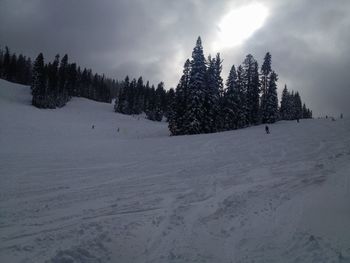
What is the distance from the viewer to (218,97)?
173 feet

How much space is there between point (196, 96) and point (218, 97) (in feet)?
38.8

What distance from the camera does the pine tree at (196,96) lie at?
136 feet

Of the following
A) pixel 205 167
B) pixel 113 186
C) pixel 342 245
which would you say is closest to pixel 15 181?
pixel 113 186

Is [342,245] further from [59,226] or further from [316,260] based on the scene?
[59,226]

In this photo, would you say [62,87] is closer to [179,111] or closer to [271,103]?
[179,111]

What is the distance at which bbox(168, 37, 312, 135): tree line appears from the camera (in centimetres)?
4252

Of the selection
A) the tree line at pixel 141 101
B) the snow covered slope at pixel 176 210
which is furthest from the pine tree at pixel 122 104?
the snow covered slope at pixel 176 210

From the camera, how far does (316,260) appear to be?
6.39m

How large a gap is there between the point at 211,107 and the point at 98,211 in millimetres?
36669

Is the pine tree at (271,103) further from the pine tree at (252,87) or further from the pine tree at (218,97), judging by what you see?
the pine tree at (218,97)

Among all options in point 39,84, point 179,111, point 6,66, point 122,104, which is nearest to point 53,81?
point 39,84

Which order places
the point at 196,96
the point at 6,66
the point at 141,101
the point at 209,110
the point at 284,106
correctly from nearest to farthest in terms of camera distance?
the point at 196,96 → the point at 209,110 → the point at 284,106 → the point at 6,66 → the point at 141,101

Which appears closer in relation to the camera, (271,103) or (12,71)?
(271,103)

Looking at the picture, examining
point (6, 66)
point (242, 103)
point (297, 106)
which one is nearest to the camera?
point (242, 103)
